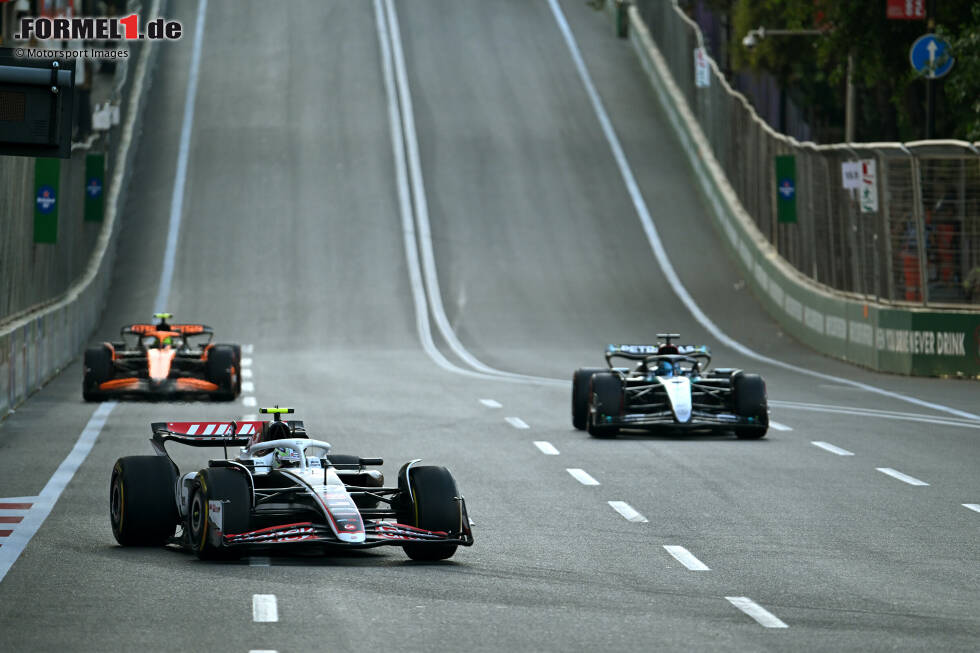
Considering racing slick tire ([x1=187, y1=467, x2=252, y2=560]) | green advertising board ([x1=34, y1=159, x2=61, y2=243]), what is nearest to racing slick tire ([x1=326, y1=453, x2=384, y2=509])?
racing slick tire ([x1=187, y1=467, x2=252, y2=560])

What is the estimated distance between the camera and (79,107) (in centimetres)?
5647

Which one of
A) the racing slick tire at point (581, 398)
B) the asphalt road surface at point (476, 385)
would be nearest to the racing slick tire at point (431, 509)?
the asphalt road surface at point (476, 385)

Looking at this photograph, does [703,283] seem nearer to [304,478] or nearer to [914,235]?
[914,235]

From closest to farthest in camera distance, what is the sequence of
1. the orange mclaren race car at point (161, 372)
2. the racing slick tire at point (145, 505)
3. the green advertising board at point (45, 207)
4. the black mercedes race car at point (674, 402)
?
the racing slick tire at point (145, 505) < the black mercedes race car at point (674, 402) < the orange mclaren race car at point (161, 372) < the green advertising board at point (45, 207)

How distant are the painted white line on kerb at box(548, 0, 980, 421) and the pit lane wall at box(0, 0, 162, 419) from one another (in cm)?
1169

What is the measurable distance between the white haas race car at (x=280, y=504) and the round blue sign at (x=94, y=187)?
31.1m

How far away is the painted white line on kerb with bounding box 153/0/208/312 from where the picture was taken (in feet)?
140

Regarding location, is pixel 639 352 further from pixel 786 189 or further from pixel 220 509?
pixel 786 189

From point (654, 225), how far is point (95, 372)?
85.3 ft

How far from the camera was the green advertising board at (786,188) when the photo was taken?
38469mm

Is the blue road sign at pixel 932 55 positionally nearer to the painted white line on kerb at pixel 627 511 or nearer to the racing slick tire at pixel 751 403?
the racing slick tire at pixel 751 403

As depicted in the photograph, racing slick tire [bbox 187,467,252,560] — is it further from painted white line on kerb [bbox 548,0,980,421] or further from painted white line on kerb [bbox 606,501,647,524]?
painted white line on kerb [bbox 548,0,980,421]

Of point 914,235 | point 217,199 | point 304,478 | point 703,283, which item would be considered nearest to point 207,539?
point 304,478

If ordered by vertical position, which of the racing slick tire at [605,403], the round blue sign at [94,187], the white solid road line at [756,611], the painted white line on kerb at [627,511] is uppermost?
the round blue sign at [94,187]
